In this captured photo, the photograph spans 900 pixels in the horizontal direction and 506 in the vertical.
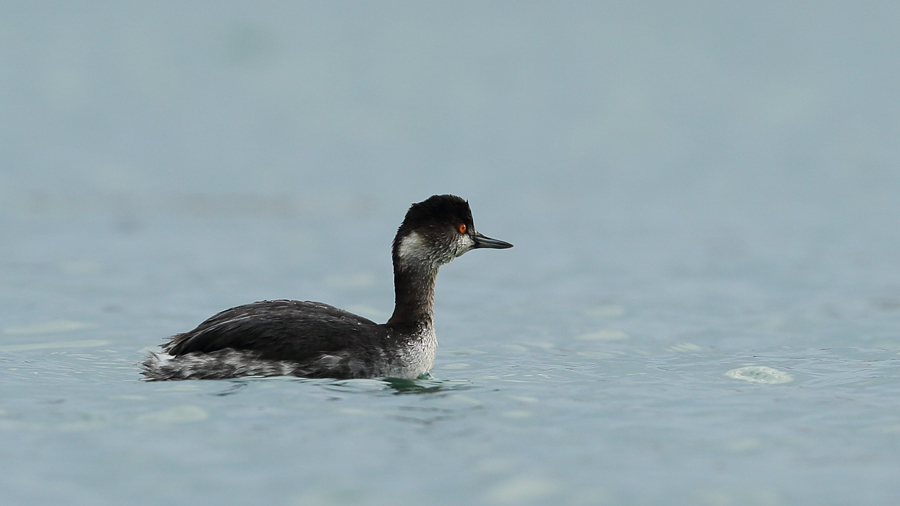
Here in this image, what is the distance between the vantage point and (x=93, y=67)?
42781 millimetres

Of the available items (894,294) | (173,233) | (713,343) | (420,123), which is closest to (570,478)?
(713,343)

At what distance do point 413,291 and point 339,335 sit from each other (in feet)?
3.09

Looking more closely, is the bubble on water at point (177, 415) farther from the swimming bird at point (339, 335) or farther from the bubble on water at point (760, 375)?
the bubble on water at point (760, 375)

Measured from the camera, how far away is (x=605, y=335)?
41.4 ft

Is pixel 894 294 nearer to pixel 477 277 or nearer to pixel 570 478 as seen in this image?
pixel 477 277

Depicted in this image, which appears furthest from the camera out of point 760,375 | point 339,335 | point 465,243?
point 465,243

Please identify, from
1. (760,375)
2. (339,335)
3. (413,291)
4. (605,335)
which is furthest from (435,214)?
(605,335)

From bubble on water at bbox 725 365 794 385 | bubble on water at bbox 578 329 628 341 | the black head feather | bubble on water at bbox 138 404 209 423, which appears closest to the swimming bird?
the black head feather

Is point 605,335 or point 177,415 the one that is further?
point 605,335

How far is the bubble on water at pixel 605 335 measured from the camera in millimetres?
12383

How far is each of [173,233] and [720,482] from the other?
14.0 metres

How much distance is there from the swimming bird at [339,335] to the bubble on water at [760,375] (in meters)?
2.19

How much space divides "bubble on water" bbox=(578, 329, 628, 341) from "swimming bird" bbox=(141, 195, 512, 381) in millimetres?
2321

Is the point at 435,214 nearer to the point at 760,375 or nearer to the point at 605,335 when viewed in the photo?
the point at 760,375
